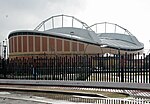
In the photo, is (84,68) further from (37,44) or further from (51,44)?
(37,44)

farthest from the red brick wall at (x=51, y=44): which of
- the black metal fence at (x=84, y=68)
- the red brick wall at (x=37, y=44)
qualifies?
the black metal fence at (x=84, y=68)

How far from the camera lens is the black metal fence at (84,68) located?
16.8 meters

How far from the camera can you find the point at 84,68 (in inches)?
742

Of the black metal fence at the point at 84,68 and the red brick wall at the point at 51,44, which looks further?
the red brick wall at the point at 51,44

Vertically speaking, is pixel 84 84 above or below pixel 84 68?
below

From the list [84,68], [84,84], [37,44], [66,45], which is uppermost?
[37,44]

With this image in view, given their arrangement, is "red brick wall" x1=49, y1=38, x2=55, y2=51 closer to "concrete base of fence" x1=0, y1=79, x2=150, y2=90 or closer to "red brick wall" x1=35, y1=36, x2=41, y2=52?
"red brick wall" x1=35, y1=36, x2=41, y2=52

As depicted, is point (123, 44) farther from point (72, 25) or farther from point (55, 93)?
point (55, 93)

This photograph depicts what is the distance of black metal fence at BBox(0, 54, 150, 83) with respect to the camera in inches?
661

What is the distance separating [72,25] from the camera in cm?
10800

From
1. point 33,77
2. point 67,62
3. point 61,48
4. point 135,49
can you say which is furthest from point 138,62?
point 135,49

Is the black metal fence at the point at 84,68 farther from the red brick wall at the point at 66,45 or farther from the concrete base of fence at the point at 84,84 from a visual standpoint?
the red brick wall at the point at 66,45

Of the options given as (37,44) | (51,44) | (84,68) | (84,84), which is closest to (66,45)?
(51,44)

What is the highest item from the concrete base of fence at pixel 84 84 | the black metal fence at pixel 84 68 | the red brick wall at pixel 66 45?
the red brick wall at pixel 66 45
